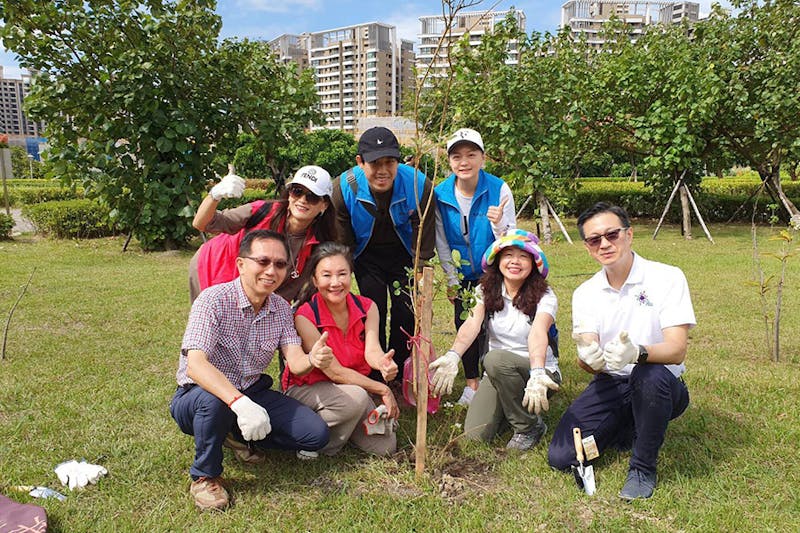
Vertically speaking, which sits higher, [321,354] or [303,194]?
[303,194]

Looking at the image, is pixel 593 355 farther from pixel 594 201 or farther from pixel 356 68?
pixel 356 68

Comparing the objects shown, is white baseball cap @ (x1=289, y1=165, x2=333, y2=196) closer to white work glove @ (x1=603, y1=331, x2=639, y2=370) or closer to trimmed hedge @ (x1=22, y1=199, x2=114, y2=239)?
white work glove @ (x1=603, y1=331, x2=639, y2=370)

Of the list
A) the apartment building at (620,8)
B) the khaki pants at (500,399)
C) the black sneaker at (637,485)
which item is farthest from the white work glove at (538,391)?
the apartment building at (620,8)

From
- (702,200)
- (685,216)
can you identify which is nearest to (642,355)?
(685,216)

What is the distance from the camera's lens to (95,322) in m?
5.30

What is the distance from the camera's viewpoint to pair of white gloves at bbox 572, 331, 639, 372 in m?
2.32

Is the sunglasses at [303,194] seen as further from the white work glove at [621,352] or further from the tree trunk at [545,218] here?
the tree trunk at [545,218]

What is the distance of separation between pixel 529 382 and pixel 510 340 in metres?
0.41

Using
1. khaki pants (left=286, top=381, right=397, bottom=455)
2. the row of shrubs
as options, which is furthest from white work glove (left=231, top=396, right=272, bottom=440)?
the row of shrubs

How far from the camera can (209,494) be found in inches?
94.4

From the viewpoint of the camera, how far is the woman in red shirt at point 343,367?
9.08 feet

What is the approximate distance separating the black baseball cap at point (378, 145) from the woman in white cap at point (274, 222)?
0.24 m

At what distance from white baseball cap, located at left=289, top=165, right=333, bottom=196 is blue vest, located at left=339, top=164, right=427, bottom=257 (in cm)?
29

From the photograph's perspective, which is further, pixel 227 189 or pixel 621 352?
pixel 227 189
